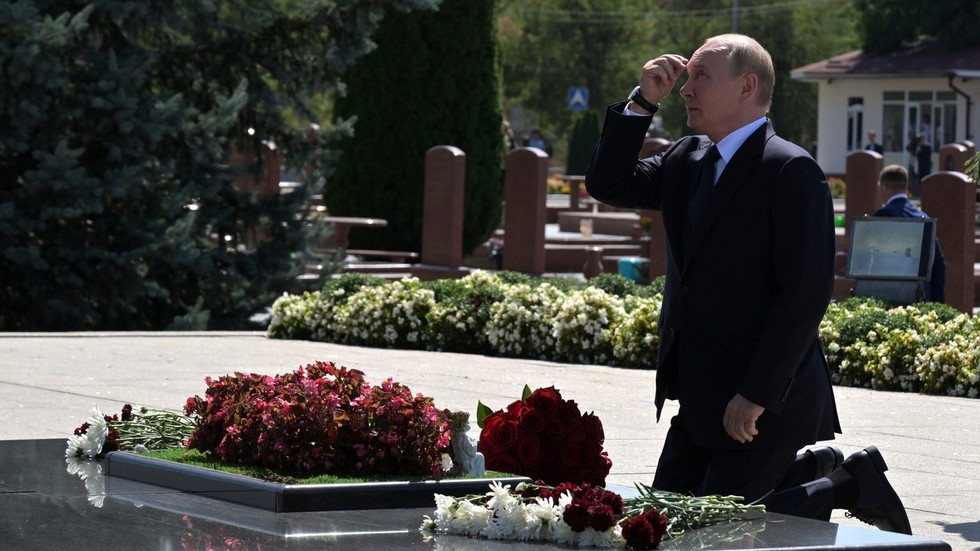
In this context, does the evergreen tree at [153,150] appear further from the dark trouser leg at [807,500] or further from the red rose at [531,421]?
the dark trouser leg at [807,500]

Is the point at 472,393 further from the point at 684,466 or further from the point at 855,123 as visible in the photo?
the point at 855,123

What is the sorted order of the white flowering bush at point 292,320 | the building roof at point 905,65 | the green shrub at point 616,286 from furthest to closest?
the building roof at point 905,65 → the white flowering bush at point 292,320 → the green shrub at point 616,286

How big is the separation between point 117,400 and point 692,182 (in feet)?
15.9

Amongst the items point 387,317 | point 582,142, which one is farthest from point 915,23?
point 387,317

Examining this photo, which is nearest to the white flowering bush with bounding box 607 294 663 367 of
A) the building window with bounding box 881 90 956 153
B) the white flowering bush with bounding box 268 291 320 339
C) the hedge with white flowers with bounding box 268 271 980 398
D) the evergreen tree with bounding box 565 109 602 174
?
the hedge with white flowers with bounding box 268 271 980 398

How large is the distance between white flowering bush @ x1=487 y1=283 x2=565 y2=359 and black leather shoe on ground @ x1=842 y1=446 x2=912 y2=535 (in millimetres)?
6980

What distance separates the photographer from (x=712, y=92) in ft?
14.9

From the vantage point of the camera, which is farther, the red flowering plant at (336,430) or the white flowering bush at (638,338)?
the white flowering bush at (638,338)

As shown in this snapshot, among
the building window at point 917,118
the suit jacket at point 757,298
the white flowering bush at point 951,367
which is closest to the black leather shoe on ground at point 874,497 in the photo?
the suit jacket at point 757,298

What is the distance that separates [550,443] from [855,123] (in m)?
48.3

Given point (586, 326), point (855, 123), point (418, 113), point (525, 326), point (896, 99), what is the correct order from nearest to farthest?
point (586, 326) < point (525, 326) < point (418, 113) < point (896, 99) < point (855, 123)

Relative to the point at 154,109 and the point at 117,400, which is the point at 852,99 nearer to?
the point at 154,109

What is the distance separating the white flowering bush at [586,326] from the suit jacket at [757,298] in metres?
6.87

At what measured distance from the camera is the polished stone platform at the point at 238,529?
3.80 meters
